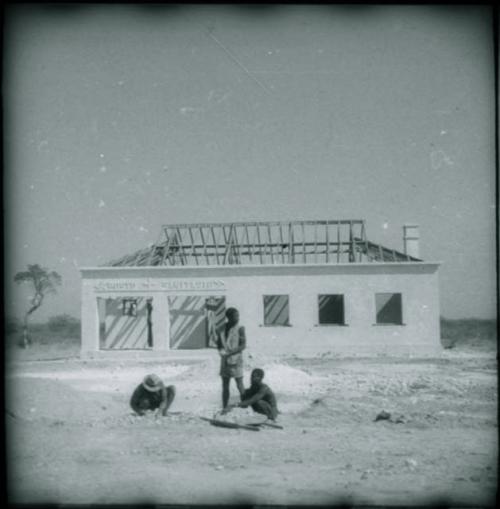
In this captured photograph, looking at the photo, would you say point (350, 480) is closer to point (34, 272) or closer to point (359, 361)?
point (359, 361)

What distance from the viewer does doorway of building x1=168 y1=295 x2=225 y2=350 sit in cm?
2589

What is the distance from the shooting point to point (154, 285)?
23.1 metres

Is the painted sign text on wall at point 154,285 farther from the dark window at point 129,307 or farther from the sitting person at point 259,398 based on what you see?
the sitting person at point 259,398

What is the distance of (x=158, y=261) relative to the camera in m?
25.7

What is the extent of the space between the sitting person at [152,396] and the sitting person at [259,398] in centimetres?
121

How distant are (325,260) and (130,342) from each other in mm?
7915

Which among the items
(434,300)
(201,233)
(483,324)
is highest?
(201,233)

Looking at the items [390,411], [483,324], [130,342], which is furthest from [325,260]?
[483,324]

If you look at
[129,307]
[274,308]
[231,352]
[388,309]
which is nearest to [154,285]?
[129,307]

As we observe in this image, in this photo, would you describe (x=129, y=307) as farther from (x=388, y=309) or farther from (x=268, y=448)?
(x=268, y=448)

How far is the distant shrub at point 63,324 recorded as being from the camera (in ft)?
144

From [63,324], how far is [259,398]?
124ft

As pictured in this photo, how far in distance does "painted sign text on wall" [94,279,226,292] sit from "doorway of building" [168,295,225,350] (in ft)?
8.99

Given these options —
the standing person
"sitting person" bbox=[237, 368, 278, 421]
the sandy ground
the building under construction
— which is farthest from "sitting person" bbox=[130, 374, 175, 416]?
the building under construction
